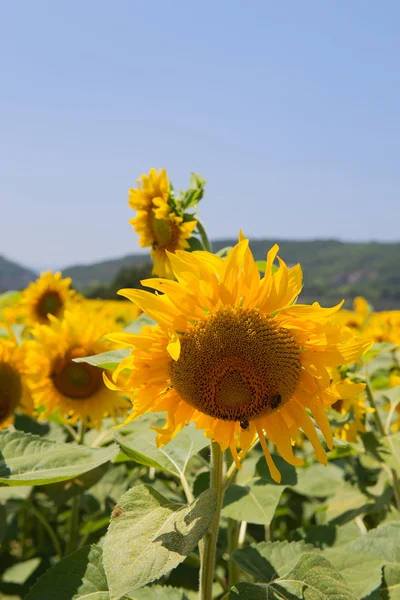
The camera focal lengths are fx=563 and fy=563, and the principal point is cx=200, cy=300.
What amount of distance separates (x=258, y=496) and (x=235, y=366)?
0.82 meters

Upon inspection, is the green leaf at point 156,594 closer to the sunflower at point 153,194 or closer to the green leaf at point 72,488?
the green leaf at point 72,488

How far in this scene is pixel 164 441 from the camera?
145 cm

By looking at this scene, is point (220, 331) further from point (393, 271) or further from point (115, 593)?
point (393, 271)

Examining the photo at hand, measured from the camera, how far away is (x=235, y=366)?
4.57 feet

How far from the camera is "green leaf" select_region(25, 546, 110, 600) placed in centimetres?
149

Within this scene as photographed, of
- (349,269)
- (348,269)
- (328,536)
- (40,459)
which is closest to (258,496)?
(328,536)

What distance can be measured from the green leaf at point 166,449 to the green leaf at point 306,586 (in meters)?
0.37

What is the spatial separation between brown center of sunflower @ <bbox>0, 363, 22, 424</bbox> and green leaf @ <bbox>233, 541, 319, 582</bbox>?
1484mm

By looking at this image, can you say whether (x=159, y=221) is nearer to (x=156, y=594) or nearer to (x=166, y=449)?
(x=166, y=449)

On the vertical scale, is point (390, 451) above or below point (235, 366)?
below

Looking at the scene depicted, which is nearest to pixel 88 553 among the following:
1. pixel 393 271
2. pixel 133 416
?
pixel 133 416

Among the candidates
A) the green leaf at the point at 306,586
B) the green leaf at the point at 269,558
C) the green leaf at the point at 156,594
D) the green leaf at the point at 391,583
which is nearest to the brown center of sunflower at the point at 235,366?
the green leaf at the point at 306,586

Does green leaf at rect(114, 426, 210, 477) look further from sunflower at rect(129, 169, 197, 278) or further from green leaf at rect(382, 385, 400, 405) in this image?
green leaf at rect(382, 385, 400, 405)

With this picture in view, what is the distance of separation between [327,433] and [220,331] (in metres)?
0.37
